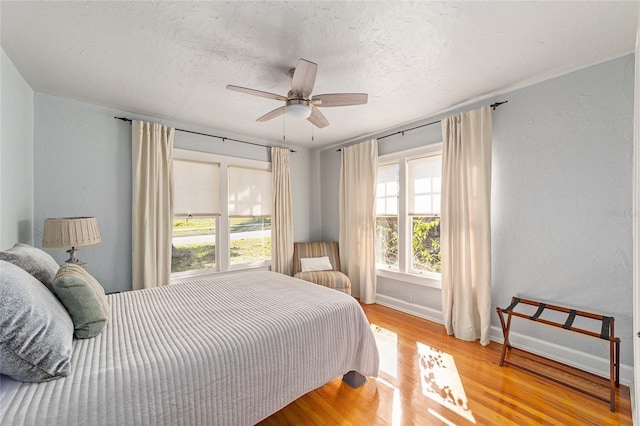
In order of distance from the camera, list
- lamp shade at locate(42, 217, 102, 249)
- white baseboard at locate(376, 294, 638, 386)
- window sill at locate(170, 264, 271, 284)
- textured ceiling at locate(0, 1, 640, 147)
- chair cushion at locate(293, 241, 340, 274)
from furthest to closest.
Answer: chair cushion at locate(293, 241, 340, 274), window sill at locate(170, 264, 271, 284), lamp shade at locate(42, 217, 102, 249), white baseboard at locate(376, 294, 638, 386), textured ceiling at locate(0, 1, 640, 147)

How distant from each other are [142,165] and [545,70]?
416 centimetres

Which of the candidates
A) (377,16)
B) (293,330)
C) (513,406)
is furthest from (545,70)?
(293,330)

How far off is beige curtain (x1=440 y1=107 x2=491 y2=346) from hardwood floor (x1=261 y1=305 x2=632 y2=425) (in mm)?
426

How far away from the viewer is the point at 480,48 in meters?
1.91

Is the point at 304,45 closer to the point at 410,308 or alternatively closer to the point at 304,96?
the point at 304,96

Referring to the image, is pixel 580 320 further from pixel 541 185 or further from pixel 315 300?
pixel 315 300

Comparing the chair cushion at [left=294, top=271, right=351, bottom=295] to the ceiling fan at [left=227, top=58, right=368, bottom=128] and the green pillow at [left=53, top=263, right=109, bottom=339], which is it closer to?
the ceiling fan at [left=227, top=58, right=368, bottom=128]

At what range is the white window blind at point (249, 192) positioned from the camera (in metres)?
3.94

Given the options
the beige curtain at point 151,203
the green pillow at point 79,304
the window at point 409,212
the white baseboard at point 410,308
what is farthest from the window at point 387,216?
the green pillow at point 79,304

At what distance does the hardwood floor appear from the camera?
173 centimetres

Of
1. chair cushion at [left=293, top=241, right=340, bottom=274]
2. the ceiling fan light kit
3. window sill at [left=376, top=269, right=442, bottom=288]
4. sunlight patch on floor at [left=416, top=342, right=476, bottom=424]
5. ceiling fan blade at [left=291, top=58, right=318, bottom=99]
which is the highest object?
ceiling fan blade at [left=291, top=58, right=318, bottom=99]

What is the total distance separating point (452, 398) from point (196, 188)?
357 cm

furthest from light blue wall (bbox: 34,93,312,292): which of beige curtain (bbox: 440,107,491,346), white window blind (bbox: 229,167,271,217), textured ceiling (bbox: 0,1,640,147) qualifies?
beige curtain (bbox: 440,107,491,346)

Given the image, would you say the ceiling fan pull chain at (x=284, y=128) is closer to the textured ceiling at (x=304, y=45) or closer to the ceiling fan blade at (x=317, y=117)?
the textured ceiling at (x=304, y=45)
